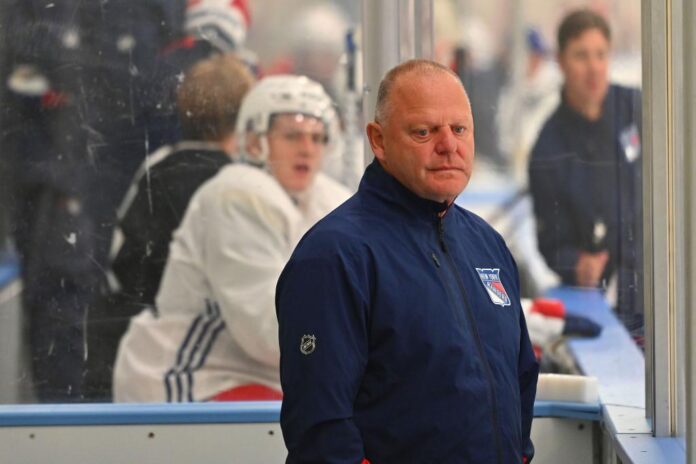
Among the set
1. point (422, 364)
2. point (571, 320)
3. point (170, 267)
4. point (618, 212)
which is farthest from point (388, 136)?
point (571, 320)

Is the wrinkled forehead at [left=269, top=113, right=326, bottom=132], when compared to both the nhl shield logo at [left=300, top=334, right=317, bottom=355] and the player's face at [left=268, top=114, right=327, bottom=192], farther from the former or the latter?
the nhl shield logo at [left=300, top=334, right=317, bottom=355]

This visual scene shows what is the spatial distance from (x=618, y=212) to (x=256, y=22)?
3.79 feet

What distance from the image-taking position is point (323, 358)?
205cm

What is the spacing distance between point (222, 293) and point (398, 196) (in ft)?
5.09

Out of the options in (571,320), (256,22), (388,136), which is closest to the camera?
(388,136)

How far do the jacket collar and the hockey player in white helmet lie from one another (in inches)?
56.1

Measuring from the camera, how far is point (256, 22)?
3.79 meters

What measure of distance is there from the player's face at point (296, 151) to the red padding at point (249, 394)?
1.70 ft

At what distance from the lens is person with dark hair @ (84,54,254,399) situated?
3529 millimetres

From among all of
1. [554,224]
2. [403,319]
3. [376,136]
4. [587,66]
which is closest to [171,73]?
[376,136]

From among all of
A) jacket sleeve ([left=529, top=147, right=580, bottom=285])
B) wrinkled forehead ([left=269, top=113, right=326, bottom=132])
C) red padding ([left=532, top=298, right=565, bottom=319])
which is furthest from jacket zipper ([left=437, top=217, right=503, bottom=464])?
red padding ([left=532, top=298, right=565, bottom=319])

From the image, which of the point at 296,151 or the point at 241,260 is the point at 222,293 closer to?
the point at 241,260

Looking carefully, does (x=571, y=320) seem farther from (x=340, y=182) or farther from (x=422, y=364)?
(x=422, y=364)

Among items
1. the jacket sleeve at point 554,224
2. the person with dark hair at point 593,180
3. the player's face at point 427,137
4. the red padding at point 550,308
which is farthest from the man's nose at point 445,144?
the red padding at point 550,308
